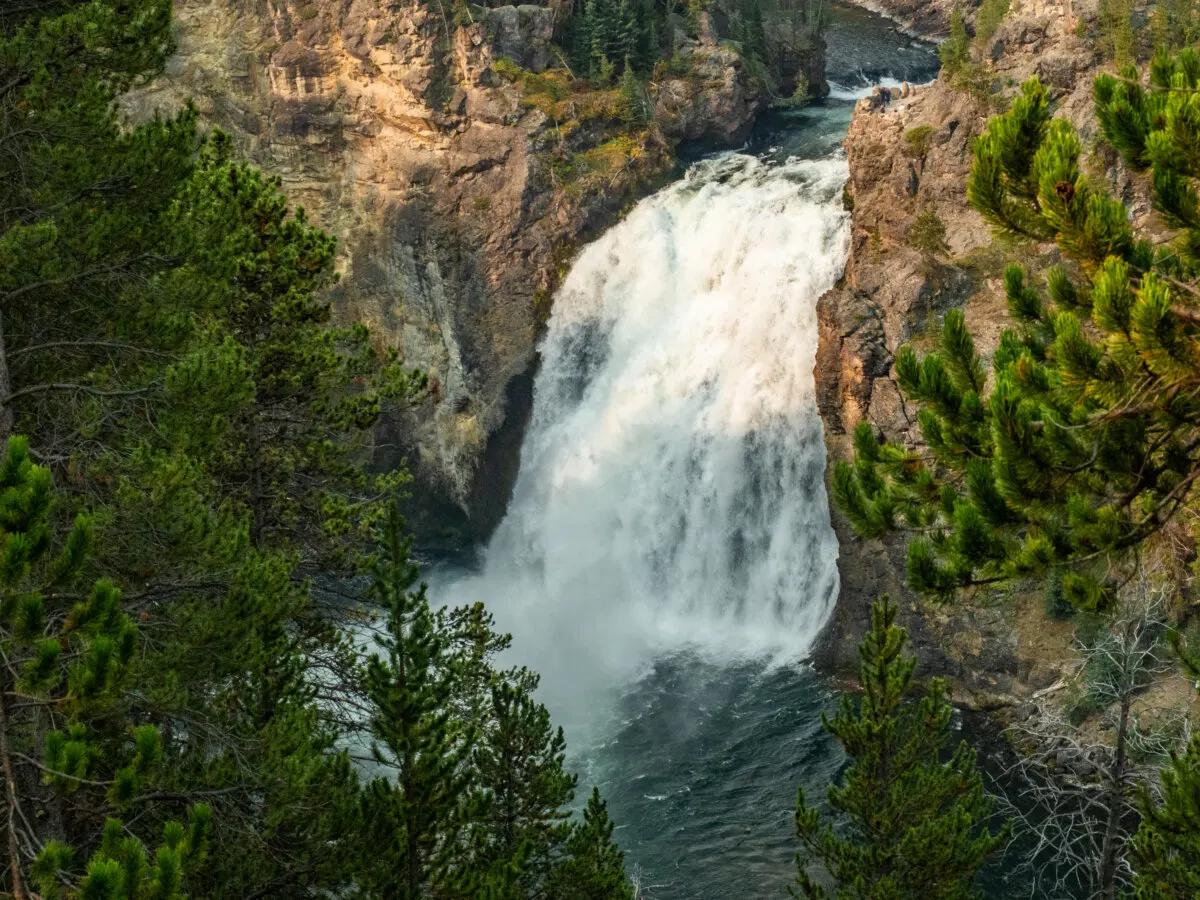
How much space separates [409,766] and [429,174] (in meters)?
35.0

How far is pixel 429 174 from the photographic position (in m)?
44.7

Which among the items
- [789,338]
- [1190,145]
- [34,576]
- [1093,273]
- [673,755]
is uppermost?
[1190,145]

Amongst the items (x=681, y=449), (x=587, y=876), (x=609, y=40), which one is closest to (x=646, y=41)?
(x=609, y=40)

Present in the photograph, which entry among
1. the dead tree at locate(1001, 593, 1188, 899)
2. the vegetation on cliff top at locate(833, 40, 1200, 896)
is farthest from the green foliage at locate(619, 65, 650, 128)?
the vegetation on cliff top at locate(833, 40, 1200, 896)

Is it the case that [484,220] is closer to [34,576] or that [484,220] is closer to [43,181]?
[43,181]

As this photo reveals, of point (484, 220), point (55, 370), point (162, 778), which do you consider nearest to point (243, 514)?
point (55, 370)

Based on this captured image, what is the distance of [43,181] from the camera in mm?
11203

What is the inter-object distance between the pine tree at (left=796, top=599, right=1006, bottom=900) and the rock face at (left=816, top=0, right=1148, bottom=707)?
11.7 metres

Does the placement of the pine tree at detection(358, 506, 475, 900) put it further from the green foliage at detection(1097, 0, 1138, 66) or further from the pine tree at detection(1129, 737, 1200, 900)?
the green foliage at detection(1097, 0, 1138, 66)

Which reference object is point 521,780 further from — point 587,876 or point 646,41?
point 646,41

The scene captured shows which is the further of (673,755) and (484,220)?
(484,220)

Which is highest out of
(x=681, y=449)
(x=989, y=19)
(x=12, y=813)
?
(x=989, y=19)

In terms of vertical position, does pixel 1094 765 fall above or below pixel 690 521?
above

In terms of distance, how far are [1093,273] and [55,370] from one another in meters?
10.3
